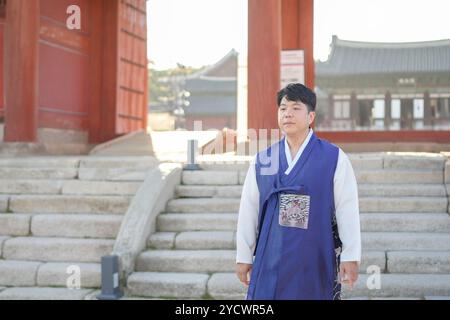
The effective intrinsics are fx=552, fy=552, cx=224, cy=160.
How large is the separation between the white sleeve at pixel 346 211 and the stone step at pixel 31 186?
169 inches

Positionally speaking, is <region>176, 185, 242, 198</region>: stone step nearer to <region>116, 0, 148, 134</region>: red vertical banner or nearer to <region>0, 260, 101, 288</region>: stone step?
<region>0, 260, 101, 288</region>: stone step

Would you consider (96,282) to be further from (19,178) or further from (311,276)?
(311,276)

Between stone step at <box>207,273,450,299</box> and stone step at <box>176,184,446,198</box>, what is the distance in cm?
135

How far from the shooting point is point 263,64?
8078mm

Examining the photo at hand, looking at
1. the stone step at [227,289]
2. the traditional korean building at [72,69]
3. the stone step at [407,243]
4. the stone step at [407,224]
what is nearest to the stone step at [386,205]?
the stone step at [407,224]

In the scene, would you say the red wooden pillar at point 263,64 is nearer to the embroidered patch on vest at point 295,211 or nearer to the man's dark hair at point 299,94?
the man's dark hair at point 299,94

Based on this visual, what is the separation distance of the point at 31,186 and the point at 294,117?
4440mm

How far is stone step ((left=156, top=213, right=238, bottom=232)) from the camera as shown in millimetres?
5562

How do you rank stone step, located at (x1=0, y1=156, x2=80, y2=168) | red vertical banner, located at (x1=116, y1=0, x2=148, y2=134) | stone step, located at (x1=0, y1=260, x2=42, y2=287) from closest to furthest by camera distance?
stone step, located at (x1=0, y1=260, x2=42, y2=287), stone step, located at (x1=0, y1=156, x2=80, y2=168), red vertical banner, located at (x1=116, y1=0, x2=148, y2=134)

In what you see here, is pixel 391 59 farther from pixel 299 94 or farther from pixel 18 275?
pixel 299 94

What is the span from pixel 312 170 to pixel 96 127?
8.50m

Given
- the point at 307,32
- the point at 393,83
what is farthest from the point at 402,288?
the point at 393,83

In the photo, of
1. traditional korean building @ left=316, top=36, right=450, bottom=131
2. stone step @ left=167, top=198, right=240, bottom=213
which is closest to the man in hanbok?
stone step @ left=167, top=198, right=240, bottom=213

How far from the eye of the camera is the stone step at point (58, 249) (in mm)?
5304
